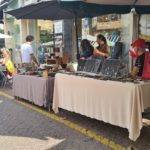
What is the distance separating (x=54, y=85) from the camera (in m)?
7.48

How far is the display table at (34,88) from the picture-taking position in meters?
7.84

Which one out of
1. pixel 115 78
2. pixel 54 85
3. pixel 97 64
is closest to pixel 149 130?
pixel 115 78

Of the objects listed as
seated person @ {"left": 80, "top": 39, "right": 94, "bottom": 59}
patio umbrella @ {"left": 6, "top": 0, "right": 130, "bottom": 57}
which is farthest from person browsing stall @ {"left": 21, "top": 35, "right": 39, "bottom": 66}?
seated person @ {"left": 80, "top": 39, "right": 94, "bottom": 59}

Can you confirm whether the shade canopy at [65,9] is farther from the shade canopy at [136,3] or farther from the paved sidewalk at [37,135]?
the paved sidewalk at [37,135]

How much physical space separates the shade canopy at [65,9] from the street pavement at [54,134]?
2.42m

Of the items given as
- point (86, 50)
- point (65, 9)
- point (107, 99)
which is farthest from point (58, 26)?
point (107, 99)

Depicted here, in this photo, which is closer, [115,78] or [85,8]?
[115,78]

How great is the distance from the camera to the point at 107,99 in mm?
5867

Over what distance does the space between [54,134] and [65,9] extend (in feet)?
10.8

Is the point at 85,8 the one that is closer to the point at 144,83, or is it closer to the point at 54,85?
the point at 54,85

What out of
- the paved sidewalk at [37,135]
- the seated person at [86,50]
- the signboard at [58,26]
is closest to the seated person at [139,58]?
the paved sidewalk at [37,135]

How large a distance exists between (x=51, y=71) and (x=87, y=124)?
6.98 ft

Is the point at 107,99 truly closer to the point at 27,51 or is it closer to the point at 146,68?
the point at 146,68

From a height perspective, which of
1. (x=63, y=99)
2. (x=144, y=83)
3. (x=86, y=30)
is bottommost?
(x=63, y=99)
